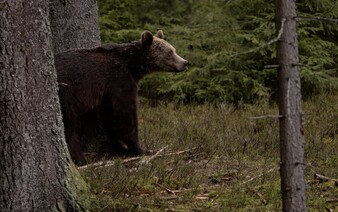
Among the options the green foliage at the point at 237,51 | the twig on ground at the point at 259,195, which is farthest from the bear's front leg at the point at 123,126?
the green foliage at the point at 237,51

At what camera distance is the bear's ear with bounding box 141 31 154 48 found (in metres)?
9.07

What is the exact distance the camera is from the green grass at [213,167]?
619 centimetres

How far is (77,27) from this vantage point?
928cm

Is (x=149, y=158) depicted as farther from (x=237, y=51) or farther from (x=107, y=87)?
(x=237, y=51)

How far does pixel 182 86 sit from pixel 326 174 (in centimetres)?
745

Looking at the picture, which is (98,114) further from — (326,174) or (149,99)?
(149,99)

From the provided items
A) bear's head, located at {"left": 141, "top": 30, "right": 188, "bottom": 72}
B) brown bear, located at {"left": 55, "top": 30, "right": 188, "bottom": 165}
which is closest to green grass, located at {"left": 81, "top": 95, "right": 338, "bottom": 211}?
brown bear, located at {"left": 55, "top": 30, "right": 188, "bottom": 165}

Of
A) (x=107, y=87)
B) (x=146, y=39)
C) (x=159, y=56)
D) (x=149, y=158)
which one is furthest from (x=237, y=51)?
(x=149, y=158)

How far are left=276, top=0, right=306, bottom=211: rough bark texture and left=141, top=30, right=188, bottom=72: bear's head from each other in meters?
4.87

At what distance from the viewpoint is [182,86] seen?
47.4 feet

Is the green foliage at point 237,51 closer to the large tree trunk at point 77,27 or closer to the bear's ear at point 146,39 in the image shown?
the bear's ear at point 146,39

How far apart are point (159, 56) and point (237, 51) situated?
4.62 metres

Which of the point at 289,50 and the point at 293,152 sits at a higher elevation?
the point at 289,50

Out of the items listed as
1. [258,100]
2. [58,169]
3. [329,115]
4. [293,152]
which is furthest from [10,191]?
[258,100]
